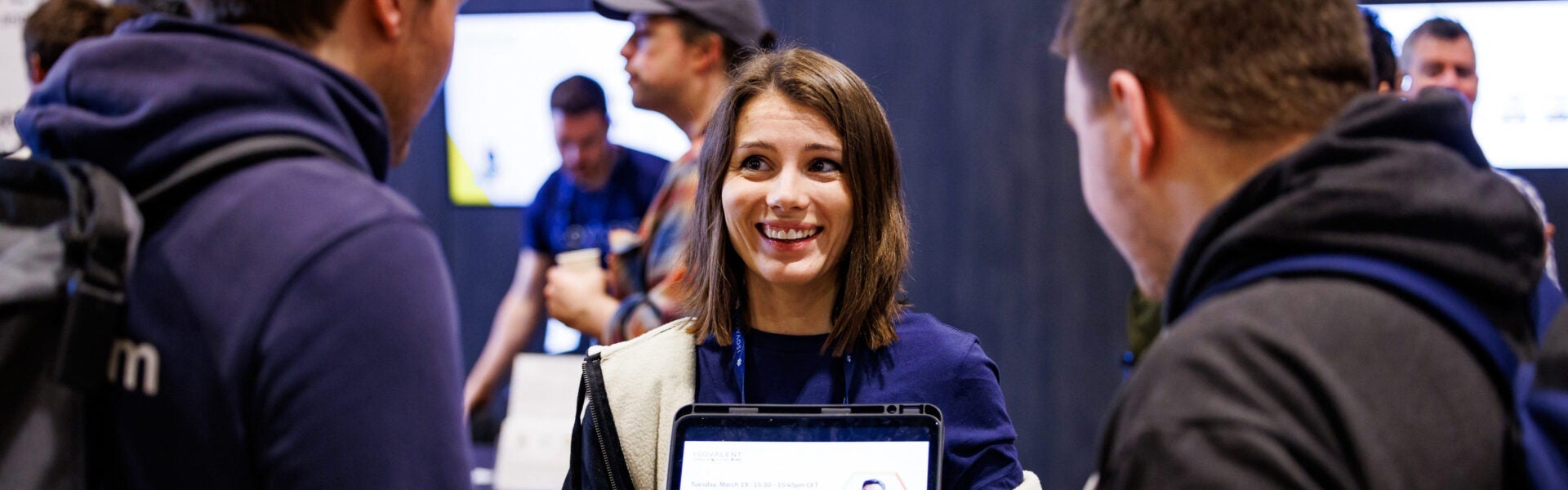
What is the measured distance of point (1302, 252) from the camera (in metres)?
0.93

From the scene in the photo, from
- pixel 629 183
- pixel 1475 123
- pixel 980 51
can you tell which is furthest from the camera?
pixel 980 51

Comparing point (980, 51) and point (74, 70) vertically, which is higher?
point (74, 70)

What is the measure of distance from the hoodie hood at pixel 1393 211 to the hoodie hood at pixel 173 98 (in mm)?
766

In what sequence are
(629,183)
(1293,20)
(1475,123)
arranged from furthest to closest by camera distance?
(1475,123), (629,183), (1293,20)

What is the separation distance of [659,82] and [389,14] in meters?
1.43

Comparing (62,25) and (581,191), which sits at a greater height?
(62,25)

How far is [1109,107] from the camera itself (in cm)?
108

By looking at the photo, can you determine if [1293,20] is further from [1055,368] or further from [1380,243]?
[1055,368]

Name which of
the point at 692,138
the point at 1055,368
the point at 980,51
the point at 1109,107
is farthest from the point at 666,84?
the point at 1055,368

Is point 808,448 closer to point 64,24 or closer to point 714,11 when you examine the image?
point 714,11

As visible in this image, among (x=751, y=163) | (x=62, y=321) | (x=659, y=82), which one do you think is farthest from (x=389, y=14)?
(x=659, y=82)

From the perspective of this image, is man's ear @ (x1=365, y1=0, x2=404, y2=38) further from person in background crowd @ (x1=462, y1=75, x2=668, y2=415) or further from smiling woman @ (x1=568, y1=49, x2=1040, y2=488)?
person in background crowd @ (x1=462, y1=75, x2=668, y2=415)

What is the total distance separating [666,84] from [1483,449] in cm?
193

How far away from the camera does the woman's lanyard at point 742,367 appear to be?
1781 mm
